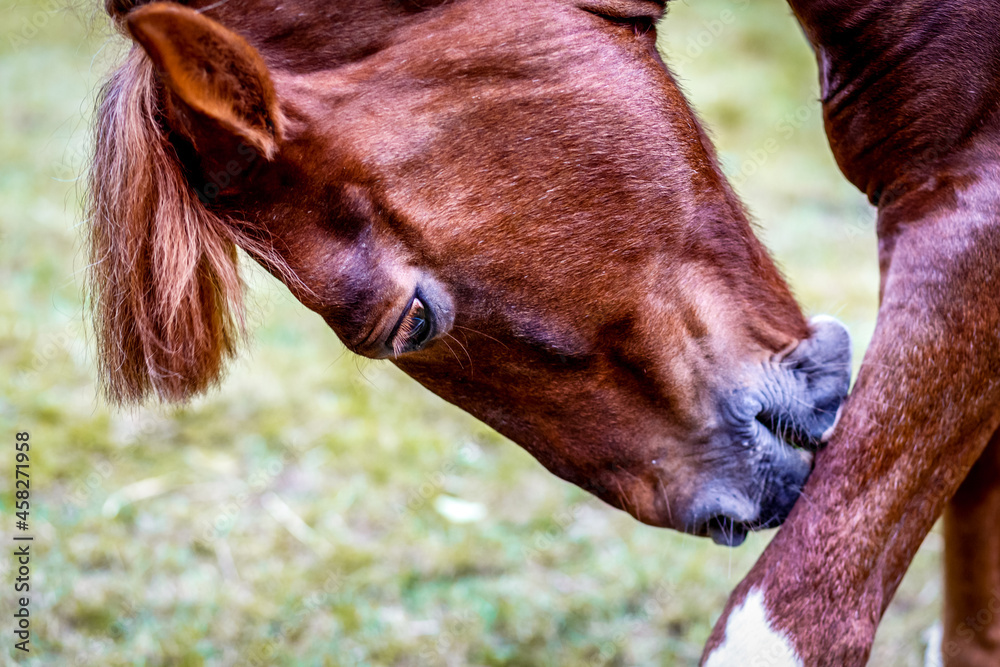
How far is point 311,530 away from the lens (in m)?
2.95

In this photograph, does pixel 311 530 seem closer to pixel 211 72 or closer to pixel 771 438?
pixel 771 438

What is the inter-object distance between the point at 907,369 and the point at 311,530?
203cm

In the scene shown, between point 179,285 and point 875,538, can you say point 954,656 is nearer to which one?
point 875,538

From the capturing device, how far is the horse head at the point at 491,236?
1421mm

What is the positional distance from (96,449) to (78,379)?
0.55 meters

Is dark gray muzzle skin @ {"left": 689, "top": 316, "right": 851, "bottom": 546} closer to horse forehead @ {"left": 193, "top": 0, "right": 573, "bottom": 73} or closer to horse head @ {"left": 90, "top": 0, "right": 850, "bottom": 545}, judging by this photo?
horse head @ {"left": 90, "top": 0, "right": 850, "bottom": 545}

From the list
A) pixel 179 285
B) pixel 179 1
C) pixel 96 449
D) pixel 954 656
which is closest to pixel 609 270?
pixel 179 285

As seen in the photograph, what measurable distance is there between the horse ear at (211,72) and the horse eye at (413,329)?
0.32m

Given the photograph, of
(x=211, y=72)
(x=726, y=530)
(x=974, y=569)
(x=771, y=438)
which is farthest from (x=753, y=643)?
(x=211, y=72)

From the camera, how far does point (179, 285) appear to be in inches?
56.7

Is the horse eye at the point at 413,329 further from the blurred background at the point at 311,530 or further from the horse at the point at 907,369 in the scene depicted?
the horse at the point at 907,369

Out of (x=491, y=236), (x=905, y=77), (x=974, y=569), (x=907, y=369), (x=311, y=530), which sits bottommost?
(x=311, y=530)

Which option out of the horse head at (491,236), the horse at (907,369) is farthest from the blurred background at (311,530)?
the horse at (907,369)

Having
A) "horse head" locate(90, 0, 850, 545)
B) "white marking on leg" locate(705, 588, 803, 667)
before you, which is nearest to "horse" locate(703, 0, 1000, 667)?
"white marking on leg" locate(705, 588, 803, 667)
